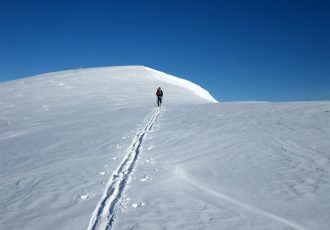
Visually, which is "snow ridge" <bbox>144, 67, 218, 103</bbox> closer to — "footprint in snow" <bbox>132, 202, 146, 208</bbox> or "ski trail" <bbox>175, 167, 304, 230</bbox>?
"ski trail" <bbox>175, 167, 304, 230</bbox>

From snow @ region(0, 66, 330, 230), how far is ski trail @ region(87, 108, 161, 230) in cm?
3

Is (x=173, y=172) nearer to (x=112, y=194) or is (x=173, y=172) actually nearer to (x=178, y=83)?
(x=112, y=194)

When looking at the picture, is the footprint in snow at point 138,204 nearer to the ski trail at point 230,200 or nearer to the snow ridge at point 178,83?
the ski trail at point 230,200

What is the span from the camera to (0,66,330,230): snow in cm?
700

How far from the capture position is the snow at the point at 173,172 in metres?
7.00

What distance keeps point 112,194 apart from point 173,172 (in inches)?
91.0

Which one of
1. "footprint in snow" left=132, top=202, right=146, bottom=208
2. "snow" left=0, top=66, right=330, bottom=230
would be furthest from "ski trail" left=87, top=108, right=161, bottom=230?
"footprint in snow" left=132, top=202, right=146, bottom=208

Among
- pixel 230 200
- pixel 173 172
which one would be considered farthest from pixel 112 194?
pixel 230 200

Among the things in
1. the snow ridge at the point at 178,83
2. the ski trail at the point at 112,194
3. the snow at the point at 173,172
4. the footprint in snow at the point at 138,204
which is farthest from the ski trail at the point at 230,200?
the snow ridge at the point at 178,83

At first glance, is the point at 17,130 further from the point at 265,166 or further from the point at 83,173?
the point at 265,166

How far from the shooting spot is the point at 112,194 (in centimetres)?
806

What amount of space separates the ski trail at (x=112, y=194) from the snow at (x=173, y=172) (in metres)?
0.03

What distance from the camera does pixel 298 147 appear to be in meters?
12.1

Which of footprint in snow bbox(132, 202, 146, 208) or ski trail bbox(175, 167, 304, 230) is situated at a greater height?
ski trail bbox(175, 167, 304, 230)
